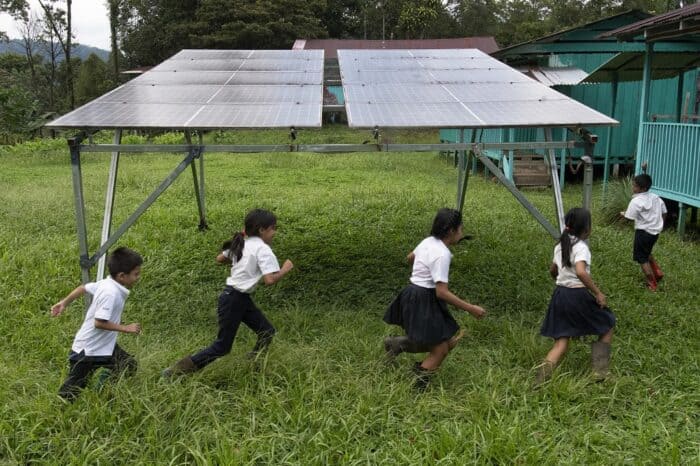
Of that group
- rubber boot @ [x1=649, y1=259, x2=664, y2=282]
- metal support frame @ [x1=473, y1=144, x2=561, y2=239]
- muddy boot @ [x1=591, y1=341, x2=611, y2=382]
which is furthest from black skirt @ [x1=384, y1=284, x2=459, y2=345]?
rubber boot @ [x1=649, y1=259, x2=664, y2=282]

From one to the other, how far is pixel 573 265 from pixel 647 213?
287cm

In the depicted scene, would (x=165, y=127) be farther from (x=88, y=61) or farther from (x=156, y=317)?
(x=88, y=61)

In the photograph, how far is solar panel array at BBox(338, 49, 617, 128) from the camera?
4949 millimetres

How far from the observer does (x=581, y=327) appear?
4.29 meters

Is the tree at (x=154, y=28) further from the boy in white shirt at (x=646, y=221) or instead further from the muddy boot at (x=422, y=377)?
the muddy boot at (x=422, y=377)

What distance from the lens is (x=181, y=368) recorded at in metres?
4.26

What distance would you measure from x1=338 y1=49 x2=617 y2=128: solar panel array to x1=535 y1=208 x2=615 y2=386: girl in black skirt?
3.46 feet

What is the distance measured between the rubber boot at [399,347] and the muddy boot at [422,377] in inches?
5.0

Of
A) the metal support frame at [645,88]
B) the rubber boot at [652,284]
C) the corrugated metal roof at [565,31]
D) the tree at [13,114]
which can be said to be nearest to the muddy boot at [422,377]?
the rubber boot at [652,284]

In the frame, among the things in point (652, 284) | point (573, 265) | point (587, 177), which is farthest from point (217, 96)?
point (652, 284)

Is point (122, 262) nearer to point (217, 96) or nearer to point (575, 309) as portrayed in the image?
point (217, 96)

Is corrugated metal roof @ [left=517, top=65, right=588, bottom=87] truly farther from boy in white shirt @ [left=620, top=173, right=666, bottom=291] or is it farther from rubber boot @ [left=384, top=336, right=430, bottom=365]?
rubber boot @ [left=384, top=336, right=430, bottom=365]

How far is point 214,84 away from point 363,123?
2.40 metres

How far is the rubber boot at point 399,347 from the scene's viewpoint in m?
4.30
